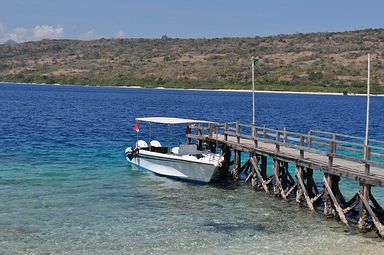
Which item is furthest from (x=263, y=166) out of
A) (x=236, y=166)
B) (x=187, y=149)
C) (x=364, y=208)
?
(x=364, y=208)

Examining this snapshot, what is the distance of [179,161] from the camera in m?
30.4

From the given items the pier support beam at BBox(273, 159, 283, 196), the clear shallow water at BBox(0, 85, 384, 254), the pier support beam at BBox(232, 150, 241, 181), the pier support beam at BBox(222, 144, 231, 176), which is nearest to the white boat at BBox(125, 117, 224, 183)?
the clear shallow water at BBox(0, 85, 384, 254)

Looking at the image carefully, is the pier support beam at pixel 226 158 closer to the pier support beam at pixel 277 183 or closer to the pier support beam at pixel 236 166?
the pier support beam at pixel 236 166

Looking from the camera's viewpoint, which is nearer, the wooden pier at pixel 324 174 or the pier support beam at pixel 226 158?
the wooden pier at pixel 324 174

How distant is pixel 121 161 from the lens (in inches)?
1416

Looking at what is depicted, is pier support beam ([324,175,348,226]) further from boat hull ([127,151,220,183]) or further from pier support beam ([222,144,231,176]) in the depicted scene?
pier support beam ([222,144,231,176])

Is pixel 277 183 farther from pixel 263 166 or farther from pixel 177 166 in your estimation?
pixel 177 166

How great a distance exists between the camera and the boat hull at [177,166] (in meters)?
29.3

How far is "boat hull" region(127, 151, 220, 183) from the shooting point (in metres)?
29.3

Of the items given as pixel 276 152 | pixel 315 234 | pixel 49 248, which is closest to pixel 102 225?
pixel 49 248

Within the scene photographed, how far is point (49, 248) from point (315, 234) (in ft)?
28.8

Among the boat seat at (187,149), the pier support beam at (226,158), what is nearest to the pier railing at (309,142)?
the pier support beam at (226,158)

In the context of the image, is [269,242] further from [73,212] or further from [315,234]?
[73,212]

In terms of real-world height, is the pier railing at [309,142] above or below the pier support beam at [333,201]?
above
